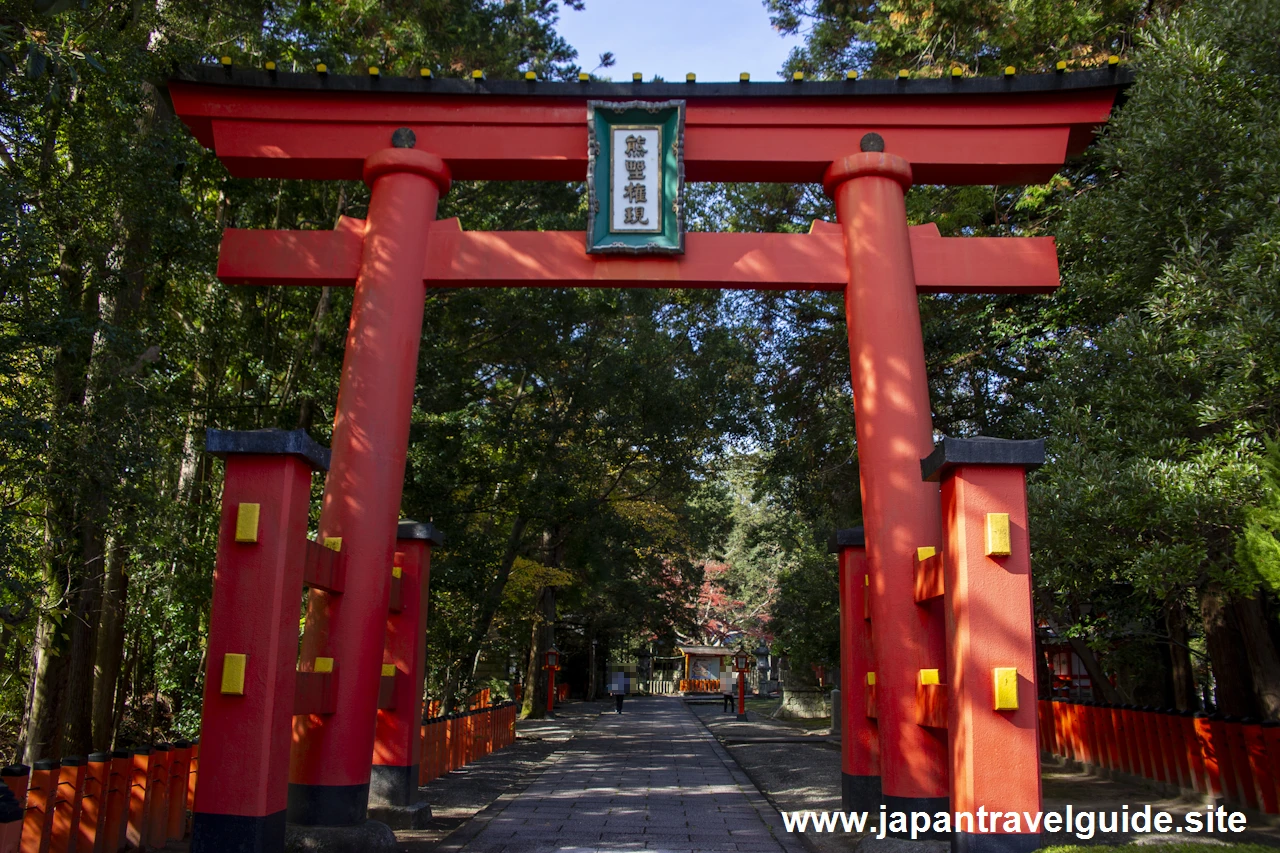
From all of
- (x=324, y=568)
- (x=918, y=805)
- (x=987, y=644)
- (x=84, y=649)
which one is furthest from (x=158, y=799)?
(x=987, y=644)

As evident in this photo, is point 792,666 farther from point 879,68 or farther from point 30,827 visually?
point 30,827

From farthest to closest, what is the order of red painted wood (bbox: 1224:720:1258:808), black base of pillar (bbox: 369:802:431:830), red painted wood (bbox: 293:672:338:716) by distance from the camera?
red painted wood (bbox: 1224:720:1258:808) → black base of pillar (bbox: 369:802:431:830) → red painted wood (bbox: 293:672:338:716)

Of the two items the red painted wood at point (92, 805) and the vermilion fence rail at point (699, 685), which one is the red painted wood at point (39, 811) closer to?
the red painted wood at point (92, 805)

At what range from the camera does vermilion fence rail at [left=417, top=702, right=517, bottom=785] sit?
34.6 feet

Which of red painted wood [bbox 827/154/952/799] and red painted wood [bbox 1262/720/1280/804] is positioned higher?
red painted wood [bbox 827/154/952/799]

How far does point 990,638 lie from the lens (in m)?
5.02

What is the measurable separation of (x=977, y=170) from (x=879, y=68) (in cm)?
535

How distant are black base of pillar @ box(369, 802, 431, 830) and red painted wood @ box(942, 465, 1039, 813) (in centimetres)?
445

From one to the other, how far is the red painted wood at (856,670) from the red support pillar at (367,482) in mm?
3746

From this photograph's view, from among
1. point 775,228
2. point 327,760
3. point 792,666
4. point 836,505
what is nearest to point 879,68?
point 775,228

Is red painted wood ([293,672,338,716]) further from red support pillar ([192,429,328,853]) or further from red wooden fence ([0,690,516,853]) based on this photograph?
red wooden fence ([0,690,516,853])

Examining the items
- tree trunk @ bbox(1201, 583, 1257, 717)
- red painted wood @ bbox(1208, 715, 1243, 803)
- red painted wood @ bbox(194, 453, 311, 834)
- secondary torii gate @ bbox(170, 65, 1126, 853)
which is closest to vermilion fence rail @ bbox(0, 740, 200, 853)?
red painted wood @ bbox(194, 453, 311, 834)

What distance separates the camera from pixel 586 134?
7648mm

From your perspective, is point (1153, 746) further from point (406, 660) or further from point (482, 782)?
point (406, 660)
